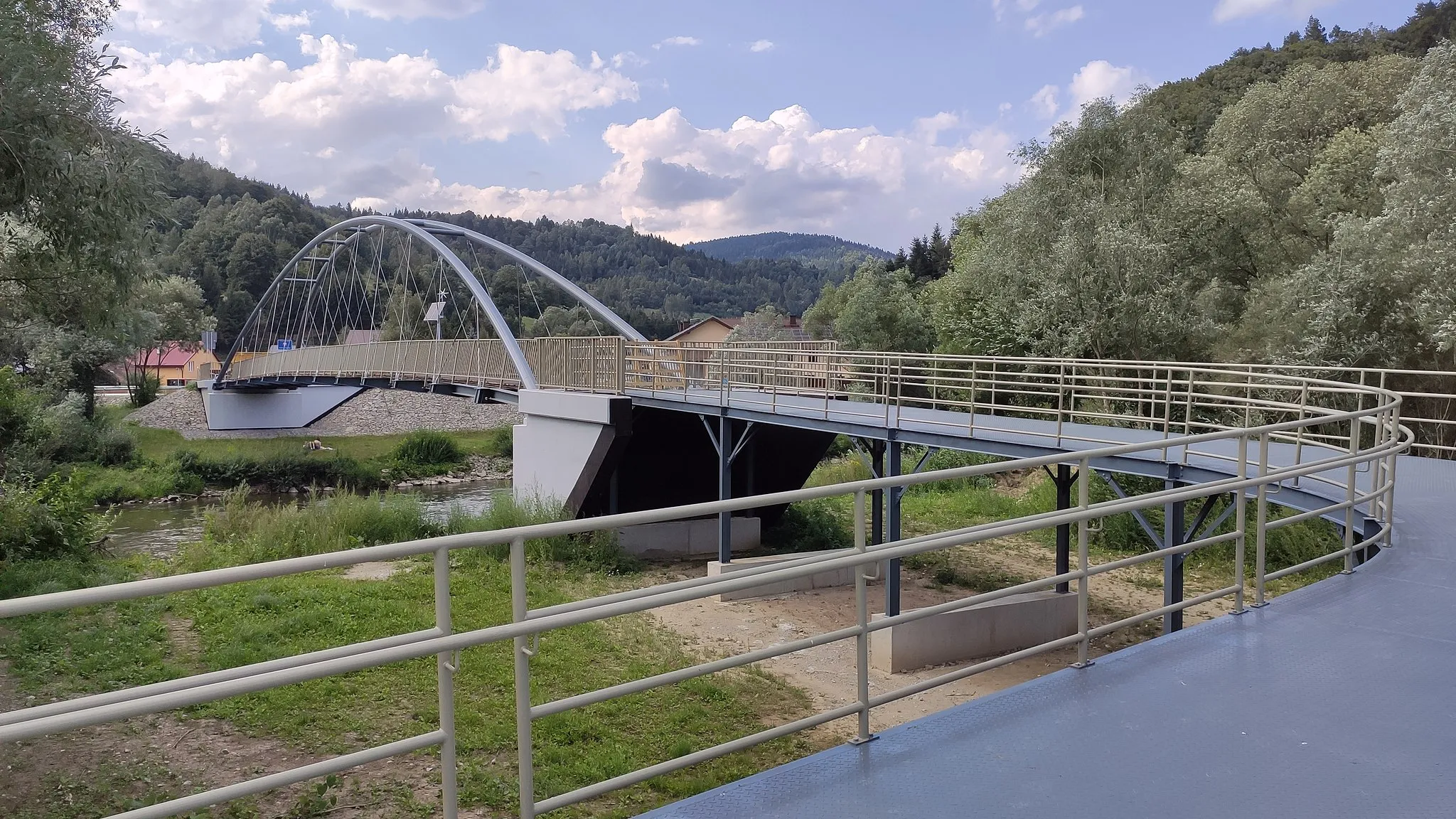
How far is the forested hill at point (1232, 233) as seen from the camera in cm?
2000

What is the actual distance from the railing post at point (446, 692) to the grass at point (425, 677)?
4.69 metres

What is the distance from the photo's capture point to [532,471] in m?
22.7

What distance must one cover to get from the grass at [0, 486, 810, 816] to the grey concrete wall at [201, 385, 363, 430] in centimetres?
3546

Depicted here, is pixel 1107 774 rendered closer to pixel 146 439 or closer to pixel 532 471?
pixel 532 471

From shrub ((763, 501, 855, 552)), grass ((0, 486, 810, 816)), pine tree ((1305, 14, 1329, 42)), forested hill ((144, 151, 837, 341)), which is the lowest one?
shrub ((763, 501, 855, 552))

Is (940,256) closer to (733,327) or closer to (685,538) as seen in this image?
(733,327)

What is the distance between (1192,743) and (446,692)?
2730 millimetres

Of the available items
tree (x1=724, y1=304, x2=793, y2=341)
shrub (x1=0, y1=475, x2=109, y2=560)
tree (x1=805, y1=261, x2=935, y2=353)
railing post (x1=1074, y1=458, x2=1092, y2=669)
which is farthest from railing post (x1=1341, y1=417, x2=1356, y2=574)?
tree (x1=724, y1=304, x2=793, y2=341)

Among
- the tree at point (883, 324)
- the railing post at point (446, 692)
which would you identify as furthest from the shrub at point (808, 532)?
the railing post at point (446, 692)

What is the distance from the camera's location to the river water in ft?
80.0

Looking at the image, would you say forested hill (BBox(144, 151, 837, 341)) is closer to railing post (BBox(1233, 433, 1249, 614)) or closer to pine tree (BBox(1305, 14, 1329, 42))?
railing post (BBox(1233, 433, 1249, 614))

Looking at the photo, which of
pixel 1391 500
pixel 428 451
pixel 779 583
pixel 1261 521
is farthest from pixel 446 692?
pixel 428 451

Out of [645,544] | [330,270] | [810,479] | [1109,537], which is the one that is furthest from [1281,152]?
[330,270]

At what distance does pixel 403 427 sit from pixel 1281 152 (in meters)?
41.4
